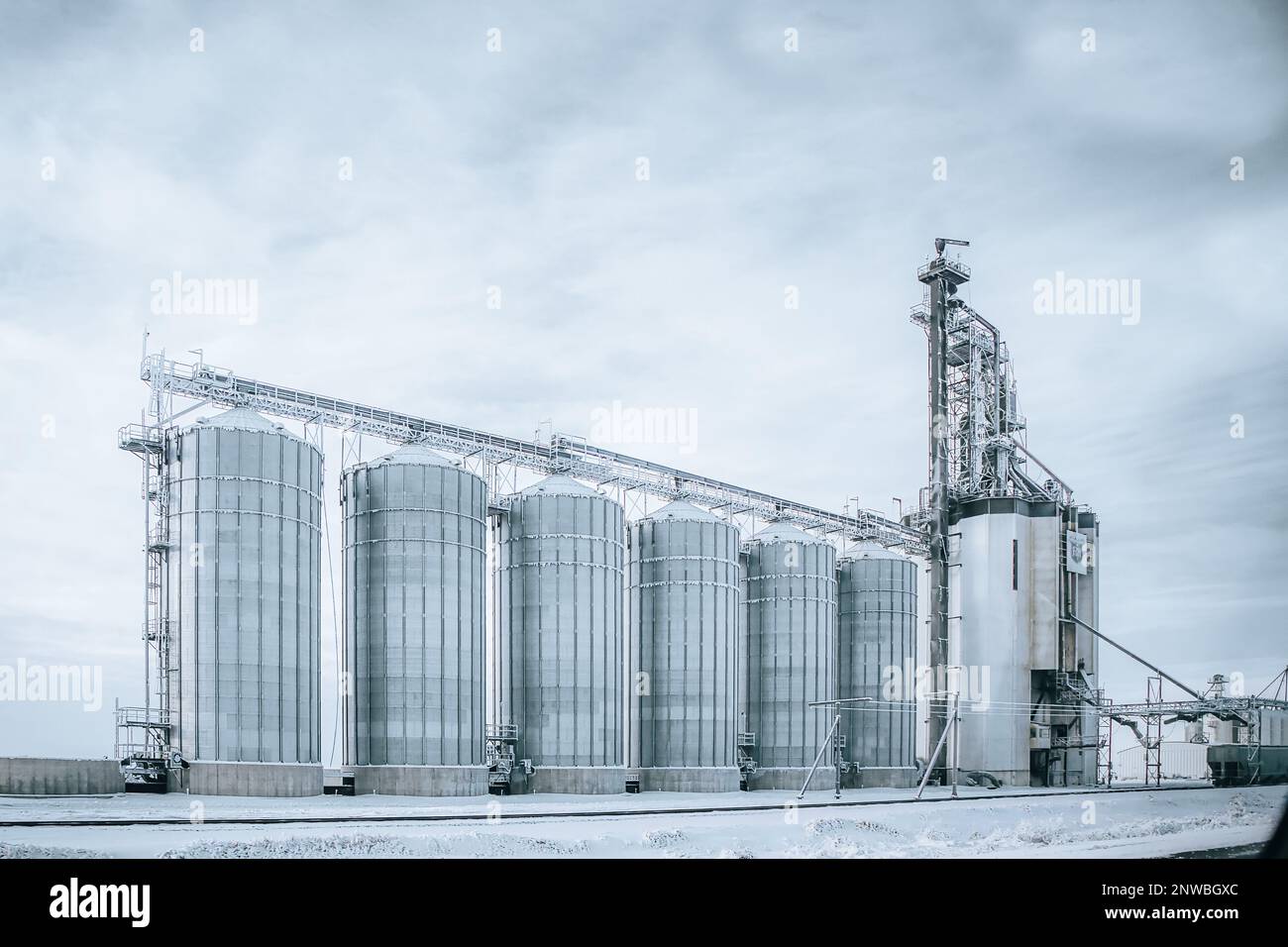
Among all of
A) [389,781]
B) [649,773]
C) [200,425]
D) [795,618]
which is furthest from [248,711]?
[795,618]

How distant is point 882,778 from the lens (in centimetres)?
7088

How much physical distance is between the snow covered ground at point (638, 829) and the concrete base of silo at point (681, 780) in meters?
1.63

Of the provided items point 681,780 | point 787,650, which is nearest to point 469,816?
point 681,780

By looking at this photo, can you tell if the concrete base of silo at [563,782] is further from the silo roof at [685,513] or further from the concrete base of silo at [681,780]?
the silo roof at [685,513]

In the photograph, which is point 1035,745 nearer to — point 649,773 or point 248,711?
point 649,773

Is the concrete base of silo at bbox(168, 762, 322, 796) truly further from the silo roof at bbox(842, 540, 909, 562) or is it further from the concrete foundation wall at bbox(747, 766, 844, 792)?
the silo roof at bbox(842, 540, 909, 562)

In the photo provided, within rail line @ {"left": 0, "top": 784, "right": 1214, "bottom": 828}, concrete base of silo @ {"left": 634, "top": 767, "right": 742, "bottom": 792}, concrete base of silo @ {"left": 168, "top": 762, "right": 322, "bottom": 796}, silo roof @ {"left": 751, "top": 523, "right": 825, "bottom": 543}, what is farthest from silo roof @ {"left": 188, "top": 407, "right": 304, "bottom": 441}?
silo roof @ {"left": 751, "top": 523, "right": 825, "bottom": 543}

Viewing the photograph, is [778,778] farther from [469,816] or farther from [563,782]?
[469,816]

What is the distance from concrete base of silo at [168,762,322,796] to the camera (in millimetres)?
42000

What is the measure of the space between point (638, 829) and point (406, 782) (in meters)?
15.2
